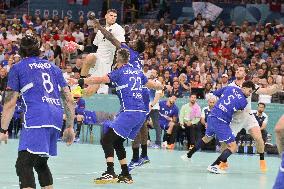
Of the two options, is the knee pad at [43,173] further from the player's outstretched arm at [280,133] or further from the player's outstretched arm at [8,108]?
the player's outstretched arm at [280,133]

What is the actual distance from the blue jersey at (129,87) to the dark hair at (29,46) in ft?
17.8

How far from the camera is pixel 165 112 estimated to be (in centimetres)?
2597

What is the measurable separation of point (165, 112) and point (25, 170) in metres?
16.4

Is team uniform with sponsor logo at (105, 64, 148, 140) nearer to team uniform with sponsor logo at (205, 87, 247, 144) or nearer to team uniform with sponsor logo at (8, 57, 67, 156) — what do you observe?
team uniform with sponsor logo at (205, 87, 247, 144)

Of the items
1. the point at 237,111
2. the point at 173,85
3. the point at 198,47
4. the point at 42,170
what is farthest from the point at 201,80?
the point at 42,170

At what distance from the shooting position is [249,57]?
30.2 m

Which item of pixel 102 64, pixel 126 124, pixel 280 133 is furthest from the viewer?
pixel 102 64

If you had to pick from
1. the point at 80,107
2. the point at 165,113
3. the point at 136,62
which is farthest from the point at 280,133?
the point at 80,107

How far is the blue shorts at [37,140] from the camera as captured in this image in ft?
32.2

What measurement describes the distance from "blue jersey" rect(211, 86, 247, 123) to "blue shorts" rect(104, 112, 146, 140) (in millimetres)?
3242

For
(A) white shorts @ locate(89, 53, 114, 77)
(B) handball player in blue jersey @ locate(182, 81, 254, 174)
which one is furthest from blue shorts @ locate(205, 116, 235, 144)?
(A) white shorts @ locate(89, 53, 114, 77)

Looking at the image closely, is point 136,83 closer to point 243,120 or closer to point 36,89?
point 243,120

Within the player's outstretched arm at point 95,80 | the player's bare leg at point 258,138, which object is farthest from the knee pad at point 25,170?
the player's bare leg at point 258,138

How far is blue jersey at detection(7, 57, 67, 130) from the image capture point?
9852 mm
